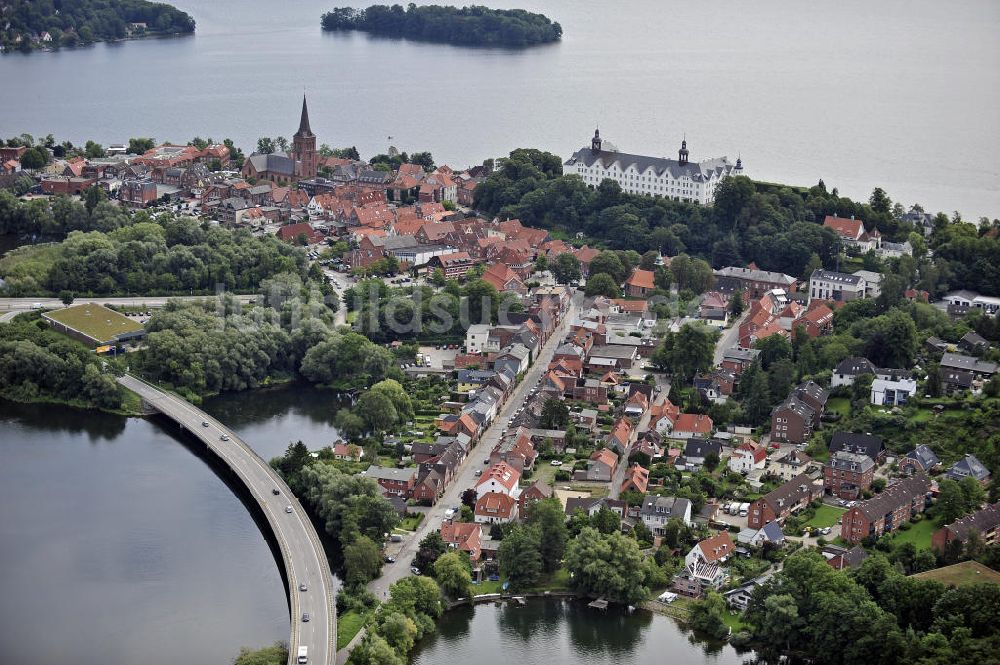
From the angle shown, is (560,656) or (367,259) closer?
(560,656)

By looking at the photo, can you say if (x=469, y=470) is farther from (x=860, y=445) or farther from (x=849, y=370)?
(x=849, y=370)

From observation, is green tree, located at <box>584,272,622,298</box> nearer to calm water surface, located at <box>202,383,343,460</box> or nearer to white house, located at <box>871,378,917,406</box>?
calm water surface, located at <box>202,383,343,460</box>

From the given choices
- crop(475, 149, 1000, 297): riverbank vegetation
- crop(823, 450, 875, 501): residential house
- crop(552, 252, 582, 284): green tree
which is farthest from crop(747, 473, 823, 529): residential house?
crop(552, 252, 582, 284): green tree

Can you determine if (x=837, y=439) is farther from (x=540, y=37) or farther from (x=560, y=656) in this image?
(x=540, y=37)

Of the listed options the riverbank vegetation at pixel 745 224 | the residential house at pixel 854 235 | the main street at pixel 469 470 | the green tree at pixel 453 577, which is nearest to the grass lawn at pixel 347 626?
the main street at pixel 469 470

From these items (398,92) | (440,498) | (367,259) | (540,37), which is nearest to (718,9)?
(540,37)

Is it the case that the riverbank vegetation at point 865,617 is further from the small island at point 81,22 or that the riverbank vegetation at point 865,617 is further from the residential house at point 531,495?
the small island at point 81,22

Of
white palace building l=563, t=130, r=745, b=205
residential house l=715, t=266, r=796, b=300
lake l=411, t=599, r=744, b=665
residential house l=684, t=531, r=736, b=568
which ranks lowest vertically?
lake l=411, t=599, r=744, b=665
